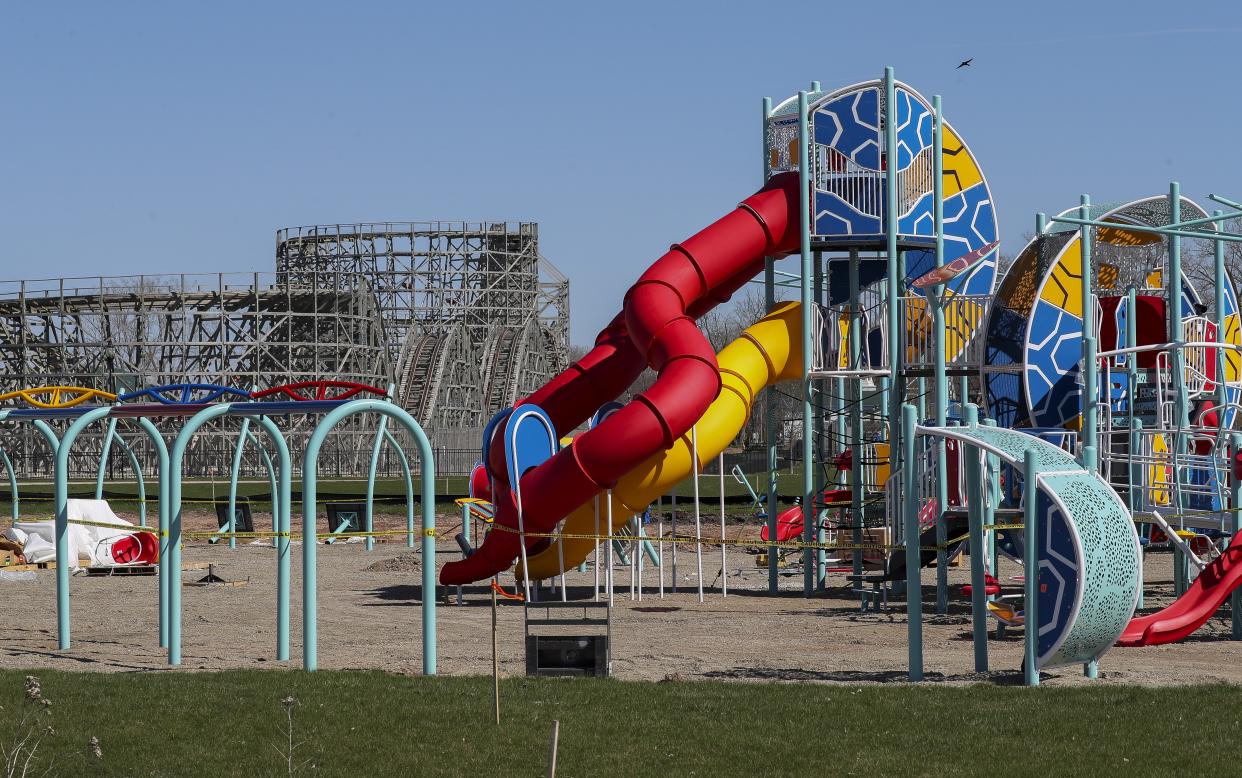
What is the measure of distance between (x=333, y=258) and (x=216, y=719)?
198ft

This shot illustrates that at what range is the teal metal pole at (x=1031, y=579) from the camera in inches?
482

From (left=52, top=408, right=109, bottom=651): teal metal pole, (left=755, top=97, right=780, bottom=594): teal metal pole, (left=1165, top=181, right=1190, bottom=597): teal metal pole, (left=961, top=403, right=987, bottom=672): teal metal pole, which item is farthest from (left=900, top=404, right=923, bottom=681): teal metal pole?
(left=755, top=97, right=780, bottom=594): teal metal pole

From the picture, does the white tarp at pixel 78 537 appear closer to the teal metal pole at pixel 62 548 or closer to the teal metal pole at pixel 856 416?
the teal metal pole at pixel 62 548

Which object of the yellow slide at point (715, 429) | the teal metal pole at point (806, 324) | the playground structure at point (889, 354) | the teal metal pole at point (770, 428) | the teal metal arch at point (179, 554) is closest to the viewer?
the teal metal arch at point (179, 554)

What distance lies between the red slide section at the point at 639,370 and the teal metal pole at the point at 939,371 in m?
1.83

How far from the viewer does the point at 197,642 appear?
1598 cm

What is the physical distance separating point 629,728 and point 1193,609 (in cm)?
676

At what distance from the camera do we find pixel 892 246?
2095 centimetres

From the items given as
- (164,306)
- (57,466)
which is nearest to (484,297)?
(164,306)

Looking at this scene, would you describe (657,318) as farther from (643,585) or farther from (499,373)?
(499,373)

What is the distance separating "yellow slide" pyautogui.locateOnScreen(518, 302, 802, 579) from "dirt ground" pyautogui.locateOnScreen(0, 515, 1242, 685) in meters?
0.95

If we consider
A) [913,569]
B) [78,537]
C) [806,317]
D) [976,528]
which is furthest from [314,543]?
[78,537]

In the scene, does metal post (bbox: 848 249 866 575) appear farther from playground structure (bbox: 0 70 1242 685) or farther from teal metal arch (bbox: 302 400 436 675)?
teal metal arch (bbox: 302 400 436 675)

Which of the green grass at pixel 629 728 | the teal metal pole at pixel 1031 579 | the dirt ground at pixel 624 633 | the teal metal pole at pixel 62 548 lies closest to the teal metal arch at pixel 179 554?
the dirt ground at pixel 624 633
